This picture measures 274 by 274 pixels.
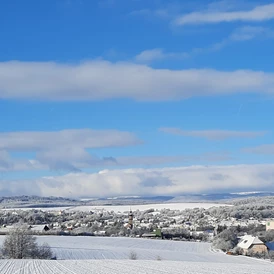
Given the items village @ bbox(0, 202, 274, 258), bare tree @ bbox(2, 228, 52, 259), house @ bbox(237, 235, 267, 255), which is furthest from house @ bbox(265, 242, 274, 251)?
bare tree @ bbox(2, 228, 52, 259)

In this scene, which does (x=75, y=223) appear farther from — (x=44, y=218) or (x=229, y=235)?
(x=229, y=235)

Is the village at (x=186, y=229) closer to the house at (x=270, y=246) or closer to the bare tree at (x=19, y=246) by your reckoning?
the house at (x=270, y=246)

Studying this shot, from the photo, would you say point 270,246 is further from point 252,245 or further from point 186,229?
point 186,229

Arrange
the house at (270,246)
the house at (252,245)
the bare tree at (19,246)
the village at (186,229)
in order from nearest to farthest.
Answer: the bare tree at (19,246) < the house at (252,245) < the house at (270,246) < the village at (186,229)

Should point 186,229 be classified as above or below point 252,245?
above

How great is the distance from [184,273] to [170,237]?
255 ft

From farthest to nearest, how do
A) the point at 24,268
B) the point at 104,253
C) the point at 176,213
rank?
the point at 176,213
the point at 104,253
the point at 24,268

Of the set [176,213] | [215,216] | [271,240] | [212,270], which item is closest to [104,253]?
[212,270]

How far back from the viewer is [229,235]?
94.7m

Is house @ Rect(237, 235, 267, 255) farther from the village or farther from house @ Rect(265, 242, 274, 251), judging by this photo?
house @ Rect(265, 242, 274, 251)

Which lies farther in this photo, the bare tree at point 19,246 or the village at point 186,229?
the village at point 186,229

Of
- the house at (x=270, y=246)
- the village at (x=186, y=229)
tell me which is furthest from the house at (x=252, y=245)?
Answer: the house at (x=270, y=246)

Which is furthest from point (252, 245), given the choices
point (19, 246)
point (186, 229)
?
point (186, 229)

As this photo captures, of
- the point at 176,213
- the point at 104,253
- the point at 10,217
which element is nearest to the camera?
the point at 104,253
